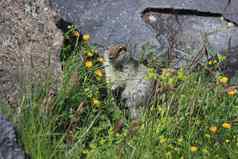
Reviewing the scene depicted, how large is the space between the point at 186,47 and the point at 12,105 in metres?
1.68

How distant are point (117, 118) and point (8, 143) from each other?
5.34 feet

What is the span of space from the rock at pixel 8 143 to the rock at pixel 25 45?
1.02m

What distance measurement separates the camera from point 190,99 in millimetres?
4160

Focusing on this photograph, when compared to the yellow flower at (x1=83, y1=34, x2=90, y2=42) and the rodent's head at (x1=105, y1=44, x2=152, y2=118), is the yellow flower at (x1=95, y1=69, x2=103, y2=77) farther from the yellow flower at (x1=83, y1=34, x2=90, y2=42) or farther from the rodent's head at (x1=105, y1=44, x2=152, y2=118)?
the yellow flower at (x1=83, y1=34, x2=90, y2=42)

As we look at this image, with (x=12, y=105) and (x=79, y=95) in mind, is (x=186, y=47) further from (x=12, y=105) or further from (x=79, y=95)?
(x=12, y=105)

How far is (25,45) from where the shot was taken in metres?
4.64

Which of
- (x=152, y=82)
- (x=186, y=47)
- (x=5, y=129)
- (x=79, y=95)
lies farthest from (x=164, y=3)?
(x=5, y=129)

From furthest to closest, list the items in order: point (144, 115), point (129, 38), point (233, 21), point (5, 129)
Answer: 1. point (233, 21)
2. point (129, 38)
3. point (144, 115)
4. point (5, 129)

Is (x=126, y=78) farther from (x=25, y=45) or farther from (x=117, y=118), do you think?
(x=25, y=45)

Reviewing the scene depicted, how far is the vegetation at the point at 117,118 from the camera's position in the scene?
12.4 feet

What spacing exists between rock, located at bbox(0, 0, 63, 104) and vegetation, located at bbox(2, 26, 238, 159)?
15 centimetres

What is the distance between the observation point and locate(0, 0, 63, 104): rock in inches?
172

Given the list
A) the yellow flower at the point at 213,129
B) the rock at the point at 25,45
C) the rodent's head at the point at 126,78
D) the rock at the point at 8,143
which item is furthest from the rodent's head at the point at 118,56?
the rock at the point at 8,143

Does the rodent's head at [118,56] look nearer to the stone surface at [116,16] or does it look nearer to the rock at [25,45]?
the stone surface at [116,16]
